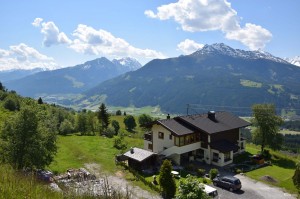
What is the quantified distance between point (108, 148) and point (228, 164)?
2358cm

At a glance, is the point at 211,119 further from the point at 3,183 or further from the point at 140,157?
the point at 3,183

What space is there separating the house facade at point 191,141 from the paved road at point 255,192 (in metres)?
9.63

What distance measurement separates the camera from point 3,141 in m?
38.4

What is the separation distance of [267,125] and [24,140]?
4636 centimetres

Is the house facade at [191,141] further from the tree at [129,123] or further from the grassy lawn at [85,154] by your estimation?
the tree at [129,123]

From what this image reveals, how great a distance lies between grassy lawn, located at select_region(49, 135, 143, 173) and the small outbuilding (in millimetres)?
2908

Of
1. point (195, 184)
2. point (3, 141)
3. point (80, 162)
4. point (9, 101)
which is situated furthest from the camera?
point (9, 101)

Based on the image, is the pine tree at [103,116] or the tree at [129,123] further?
the tree at [129,123]

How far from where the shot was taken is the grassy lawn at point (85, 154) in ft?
170

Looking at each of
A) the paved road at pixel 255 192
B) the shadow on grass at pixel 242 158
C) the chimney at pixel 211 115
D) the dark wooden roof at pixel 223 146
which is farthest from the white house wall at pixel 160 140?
the paved road at pixel 255 192

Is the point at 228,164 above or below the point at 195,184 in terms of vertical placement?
below

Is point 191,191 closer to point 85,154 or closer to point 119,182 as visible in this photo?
point 119,182

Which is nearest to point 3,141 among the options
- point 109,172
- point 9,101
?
point 109,172

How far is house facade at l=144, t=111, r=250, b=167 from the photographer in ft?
181
